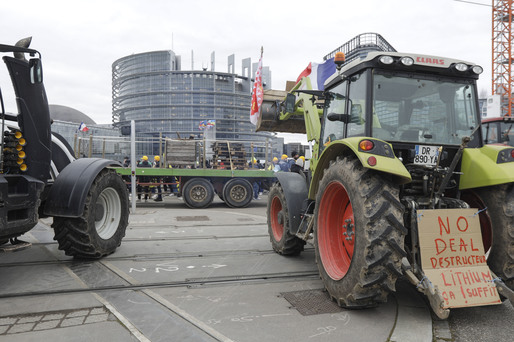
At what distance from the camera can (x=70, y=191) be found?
4590 mm

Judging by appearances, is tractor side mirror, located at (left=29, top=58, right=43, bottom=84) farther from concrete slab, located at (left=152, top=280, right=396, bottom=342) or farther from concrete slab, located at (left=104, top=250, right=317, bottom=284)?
concrete slab, located at (left=152, top=280, right=396, bottom=342)

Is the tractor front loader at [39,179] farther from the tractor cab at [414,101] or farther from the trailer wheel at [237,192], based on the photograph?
the trailer wheel at [237,192]

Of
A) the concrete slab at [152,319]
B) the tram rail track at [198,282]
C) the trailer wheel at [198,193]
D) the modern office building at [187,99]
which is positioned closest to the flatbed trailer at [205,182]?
the trailer wheel at [198,193]

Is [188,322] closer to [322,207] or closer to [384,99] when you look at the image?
[322,207]

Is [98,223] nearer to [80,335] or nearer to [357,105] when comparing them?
[80,335]

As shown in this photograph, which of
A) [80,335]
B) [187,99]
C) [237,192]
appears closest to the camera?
[80,335]

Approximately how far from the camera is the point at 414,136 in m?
3.71

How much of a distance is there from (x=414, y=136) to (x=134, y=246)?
470 centimetres

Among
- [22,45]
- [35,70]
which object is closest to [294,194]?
[35,70]

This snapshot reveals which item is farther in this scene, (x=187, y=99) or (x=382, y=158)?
(x=187, y=99)

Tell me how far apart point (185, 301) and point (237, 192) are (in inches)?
390

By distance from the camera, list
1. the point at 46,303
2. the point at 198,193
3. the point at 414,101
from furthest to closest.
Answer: the point at 198,193
the point at 414,101
the point at 46,303

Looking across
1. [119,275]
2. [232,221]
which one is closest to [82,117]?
[232,221]

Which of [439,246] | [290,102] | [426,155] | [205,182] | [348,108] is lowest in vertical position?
[205,182]
